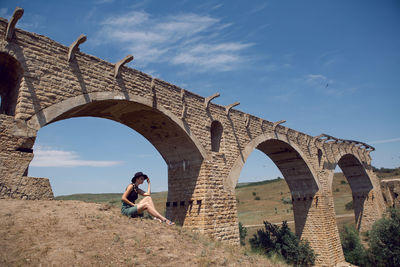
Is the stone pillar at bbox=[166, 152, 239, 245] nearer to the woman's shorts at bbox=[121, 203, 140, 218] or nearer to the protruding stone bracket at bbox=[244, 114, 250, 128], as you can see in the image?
the protruding stone bracket at bbox=[244, 114, 250, 128]

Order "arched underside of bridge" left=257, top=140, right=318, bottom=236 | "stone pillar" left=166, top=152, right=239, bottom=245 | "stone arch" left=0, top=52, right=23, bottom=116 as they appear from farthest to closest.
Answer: "arched underside of bridge" left=257, top=140, right=318, bottom=236, "stone pillar" left=166, top=152, right=239, bottom=245, "stone arch" left=0, top=52, right=23, bottom=116

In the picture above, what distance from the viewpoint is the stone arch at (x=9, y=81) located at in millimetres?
7227

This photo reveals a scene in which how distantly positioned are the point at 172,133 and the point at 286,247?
30.8 feet

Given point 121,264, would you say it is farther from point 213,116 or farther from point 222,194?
point 213,116

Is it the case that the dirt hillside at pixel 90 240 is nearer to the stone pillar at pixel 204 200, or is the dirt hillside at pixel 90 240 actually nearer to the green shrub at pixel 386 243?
the stone pillar at pixel 204 200

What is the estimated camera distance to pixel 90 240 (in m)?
5.69

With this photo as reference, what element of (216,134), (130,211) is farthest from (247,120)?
(130,211)

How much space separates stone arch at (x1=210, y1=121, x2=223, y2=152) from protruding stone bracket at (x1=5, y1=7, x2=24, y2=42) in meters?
7.80

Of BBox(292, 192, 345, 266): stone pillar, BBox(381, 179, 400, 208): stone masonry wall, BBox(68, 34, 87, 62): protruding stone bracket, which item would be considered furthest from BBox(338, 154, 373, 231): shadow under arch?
BBox(68, 34, 87, 62): protruding stone bracket

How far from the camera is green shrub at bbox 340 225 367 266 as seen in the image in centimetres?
1854

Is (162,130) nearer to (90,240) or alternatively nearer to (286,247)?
(90,240)

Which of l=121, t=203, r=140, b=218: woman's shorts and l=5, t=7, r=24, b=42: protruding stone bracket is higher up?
l=5, t=7, r=24, b=42: protruding stone bracket

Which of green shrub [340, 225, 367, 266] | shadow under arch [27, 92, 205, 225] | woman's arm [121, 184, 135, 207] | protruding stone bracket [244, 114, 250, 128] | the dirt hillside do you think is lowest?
green shrub [340, 225, 367, 266]

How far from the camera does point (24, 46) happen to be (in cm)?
724
